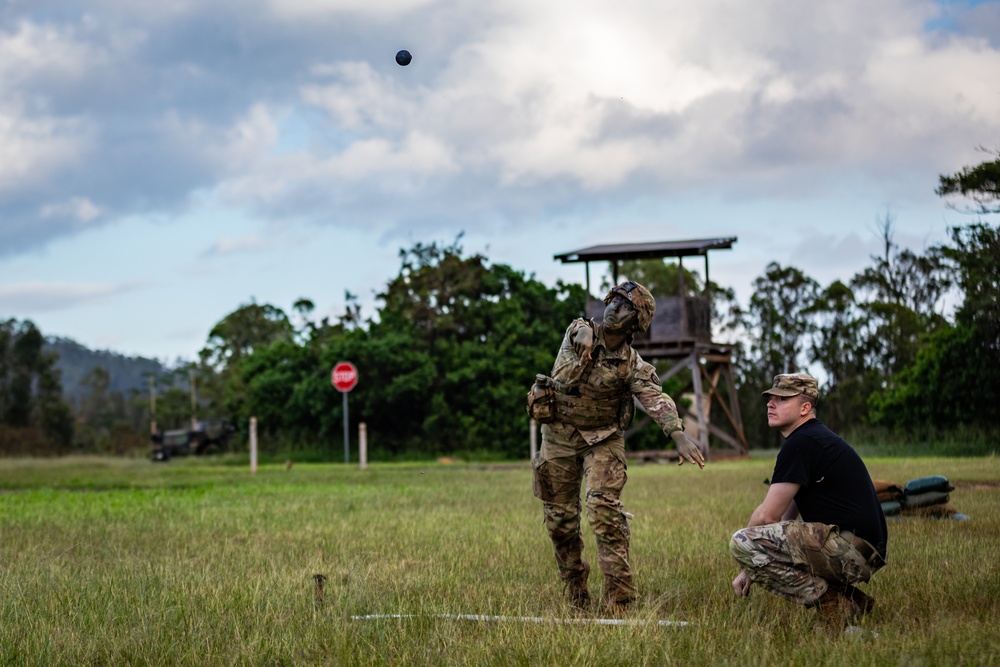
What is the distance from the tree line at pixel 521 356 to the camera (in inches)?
1470

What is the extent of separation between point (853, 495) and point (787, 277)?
194ft

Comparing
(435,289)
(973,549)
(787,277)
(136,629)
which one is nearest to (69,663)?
(136,629)

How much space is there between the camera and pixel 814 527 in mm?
6922

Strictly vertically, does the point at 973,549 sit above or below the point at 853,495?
below

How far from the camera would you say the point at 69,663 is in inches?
238

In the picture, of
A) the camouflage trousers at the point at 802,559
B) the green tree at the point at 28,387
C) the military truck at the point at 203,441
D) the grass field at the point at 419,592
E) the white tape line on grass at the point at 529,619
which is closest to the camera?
the grass field at the point at 419,592

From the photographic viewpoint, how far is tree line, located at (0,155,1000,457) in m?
37.3

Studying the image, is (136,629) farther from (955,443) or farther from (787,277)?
(787,277)

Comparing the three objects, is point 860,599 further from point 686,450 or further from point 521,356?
point 521,356

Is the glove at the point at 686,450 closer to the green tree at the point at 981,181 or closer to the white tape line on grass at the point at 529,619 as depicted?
the white tape line on grass at the point at 529,619

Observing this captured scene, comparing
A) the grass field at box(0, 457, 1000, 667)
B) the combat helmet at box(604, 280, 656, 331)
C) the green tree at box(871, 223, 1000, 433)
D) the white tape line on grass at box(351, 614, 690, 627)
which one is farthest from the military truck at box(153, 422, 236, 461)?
the white tape line on grass at box(351, 614, 690, 627)

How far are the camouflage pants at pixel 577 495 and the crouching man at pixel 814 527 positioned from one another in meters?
1.05

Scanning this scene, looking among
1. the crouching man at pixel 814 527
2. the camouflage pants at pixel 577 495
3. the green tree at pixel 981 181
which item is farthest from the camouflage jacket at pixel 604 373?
the green tree at pixel 981 181

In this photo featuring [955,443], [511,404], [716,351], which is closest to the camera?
[955,443]
